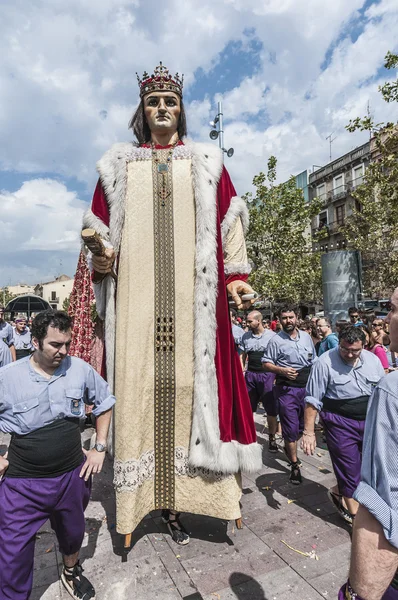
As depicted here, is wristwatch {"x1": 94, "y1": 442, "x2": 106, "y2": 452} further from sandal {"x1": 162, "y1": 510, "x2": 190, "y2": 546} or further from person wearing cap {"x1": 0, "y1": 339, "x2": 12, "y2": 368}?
person wearing cap {"x1": 0, "y1": 339, "x2": 12, "y2": 368}

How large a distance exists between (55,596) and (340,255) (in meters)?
10.6

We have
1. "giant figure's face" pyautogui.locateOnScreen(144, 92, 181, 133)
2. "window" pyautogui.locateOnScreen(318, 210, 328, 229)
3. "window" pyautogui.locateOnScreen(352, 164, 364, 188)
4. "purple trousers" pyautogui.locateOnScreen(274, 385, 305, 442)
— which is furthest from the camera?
"window" pyautogui.locateOnScreen(318, 210, 328, 229)

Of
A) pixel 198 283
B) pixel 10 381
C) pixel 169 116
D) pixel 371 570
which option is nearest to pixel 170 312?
pixel 198 283

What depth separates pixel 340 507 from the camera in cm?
359

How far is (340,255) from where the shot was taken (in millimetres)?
11477

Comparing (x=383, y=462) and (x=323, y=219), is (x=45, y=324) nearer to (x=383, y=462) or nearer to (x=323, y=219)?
(x=383, y=462)

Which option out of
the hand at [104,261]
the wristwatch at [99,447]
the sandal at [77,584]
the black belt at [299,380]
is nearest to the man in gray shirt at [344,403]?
the black belt at [299,380]

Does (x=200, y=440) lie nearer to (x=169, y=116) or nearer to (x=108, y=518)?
(x=108, y=518)

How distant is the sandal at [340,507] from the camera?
3436mm

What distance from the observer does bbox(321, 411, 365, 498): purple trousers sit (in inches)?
139

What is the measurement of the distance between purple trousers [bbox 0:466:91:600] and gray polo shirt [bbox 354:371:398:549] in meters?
1.77

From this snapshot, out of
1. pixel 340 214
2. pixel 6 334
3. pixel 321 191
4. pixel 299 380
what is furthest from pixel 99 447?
pixel 321 191

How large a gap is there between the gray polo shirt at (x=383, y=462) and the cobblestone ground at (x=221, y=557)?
1683mm

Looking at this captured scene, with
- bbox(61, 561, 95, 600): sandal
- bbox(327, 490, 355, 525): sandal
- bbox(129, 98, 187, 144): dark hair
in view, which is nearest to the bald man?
bbox(327, 490, 355, 525): sandal
